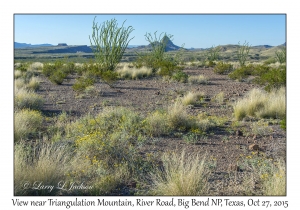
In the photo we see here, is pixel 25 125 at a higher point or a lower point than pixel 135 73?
lower

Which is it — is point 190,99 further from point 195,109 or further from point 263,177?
point 263,177

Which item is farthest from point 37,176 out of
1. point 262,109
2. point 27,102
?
point 262,109

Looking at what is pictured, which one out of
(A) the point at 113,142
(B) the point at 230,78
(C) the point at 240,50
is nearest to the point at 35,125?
(A) the point at 113,142

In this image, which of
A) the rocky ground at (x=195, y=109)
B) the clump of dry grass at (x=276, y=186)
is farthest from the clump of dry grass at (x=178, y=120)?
the clump of dry grass at (x=276, y=186)

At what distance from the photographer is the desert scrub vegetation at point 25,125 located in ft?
23.0

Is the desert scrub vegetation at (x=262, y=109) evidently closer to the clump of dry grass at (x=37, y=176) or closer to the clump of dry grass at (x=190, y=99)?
the clump of dry grass at (x=190, y=99)

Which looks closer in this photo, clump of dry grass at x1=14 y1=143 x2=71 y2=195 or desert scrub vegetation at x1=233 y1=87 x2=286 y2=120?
clump of dry grass at x1=14 y1=143 x2=71 y2=195

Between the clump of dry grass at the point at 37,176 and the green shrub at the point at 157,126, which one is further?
the green shrub at the point at 157,126

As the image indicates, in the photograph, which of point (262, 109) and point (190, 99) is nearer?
point (262, 109)

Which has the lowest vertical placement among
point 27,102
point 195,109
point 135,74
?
point 195,109

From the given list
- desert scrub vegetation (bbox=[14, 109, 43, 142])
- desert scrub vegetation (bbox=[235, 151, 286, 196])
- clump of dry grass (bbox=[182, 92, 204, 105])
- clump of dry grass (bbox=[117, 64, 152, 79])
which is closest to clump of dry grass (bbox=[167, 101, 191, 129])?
desert scrub vegetation (bbox=[235, 151, 286, 196])

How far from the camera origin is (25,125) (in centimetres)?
741

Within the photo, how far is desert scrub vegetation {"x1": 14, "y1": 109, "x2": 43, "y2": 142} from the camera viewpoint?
7.00 meters

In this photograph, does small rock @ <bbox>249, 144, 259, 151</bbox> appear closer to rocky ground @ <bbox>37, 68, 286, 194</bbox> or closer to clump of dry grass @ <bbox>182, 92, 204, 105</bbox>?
rocky ground @ <bbox>37, 68, 286, 194</bbox>
